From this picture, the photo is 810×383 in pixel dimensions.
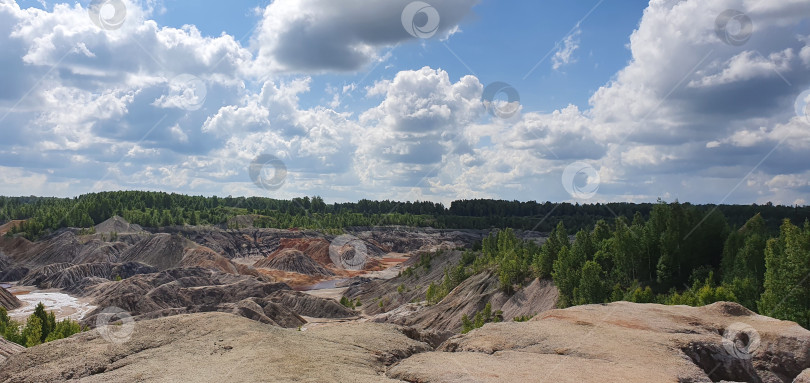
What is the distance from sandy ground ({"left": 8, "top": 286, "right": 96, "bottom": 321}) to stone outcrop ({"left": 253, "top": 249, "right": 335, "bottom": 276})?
1923 inches

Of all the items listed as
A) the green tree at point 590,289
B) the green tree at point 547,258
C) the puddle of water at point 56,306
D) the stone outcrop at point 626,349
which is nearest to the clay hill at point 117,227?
the puddle of water at point 56,306

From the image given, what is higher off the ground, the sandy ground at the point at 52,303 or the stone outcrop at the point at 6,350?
the stone outcrop at the point at 6,350

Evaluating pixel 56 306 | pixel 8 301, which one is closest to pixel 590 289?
pixel 56 306

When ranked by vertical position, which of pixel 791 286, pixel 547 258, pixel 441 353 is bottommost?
pixel 441 353

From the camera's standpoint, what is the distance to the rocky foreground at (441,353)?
737 inches

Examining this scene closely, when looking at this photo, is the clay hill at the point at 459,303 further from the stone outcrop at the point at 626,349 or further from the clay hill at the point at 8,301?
the clay hill at the point at 8,301

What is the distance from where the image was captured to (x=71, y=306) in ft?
280

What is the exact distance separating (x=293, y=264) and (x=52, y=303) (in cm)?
5767

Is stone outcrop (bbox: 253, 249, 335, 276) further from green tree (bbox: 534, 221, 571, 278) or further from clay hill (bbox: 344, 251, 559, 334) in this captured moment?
green tree (bbox: 534, 221, 571, 278)

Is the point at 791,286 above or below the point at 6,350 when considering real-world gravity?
above

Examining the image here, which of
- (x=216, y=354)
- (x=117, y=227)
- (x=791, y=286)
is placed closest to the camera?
(x=216, y=354)

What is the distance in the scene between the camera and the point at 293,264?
5423 inches

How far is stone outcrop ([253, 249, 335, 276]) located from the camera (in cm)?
13675

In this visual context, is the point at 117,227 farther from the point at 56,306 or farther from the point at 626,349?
the point at 626,349
